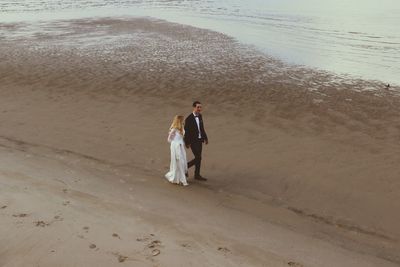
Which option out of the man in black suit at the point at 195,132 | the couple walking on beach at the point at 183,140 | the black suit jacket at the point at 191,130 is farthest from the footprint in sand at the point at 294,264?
the black suit jacket at the point at 191,130

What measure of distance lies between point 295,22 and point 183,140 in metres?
25.3

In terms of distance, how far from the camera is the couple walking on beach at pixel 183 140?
395 inches

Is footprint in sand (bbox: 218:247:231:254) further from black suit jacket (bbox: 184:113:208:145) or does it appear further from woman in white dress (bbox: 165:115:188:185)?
black suit jacket (bbox: 184:113:208:145)

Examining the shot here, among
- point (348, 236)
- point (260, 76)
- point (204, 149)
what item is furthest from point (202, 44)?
point (348, 236)

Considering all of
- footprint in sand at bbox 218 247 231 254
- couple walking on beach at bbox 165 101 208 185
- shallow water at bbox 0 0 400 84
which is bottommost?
footprint in sand at bbox 218 247 231 254

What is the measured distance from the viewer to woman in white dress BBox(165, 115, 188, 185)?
10.0 metres

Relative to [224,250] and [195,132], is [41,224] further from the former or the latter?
[195,132]

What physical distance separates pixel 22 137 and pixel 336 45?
1795 centimetres

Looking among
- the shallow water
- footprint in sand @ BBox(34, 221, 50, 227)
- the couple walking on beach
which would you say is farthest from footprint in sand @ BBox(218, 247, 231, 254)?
the shallow water

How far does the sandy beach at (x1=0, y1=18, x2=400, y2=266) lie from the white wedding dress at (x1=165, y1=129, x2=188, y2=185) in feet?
0.95

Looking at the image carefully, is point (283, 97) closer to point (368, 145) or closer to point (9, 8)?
point (368, 145)

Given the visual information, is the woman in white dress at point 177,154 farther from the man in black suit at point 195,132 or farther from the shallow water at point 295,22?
the shallow water at point 295,22

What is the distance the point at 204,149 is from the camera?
12.4 m

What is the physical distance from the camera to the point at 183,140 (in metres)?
10.2
